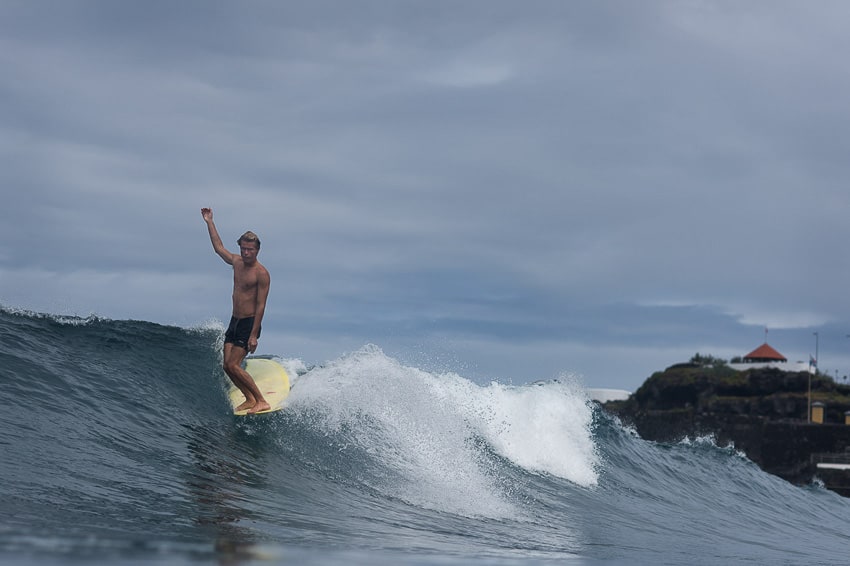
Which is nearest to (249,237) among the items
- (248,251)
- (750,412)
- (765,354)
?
(248,251)

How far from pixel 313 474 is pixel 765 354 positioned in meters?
74.1

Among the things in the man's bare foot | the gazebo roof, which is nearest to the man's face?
the man's bare foot

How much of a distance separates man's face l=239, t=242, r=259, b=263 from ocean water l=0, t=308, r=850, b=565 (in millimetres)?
2010

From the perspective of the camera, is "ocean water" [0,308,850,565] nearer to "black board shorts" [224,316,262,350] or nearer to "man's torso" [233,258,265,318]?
"black board shorts" [224,316,262,350]

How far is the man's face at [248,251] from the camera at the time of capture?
366 inches

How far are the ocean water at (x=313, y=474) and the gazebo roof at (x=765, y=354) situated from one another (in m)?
64.4

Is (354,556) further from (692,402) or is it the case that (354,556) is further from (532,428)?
(692,402)

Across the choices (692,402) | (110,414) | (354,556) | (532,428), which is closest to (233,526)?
(354,556)

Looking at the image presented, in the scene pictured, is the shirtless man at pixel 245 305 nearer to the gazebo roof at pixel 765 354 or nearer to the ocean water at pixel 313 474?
the ocean water at pixel 313 474

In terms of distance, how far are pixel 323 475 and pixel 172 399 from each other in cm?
239

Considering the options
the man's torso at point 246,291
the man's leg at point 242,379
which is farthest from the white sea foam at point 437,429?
the man's torso at point 246,291

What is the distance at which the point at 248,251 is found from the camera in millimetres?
9312

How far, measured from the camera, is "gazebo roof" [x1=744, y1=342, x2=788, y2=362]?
7588 cm

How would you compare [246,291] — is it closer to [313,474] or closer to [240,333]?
[240,333]
